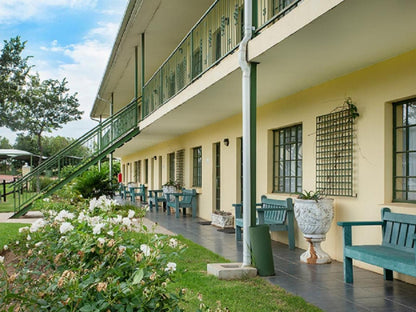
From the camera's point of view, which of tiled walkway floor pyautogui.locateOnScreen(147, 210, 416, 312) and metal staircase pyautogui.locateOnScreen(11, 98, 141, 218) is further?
metal staircase pyautogui.locateOnScreen(11, 98, 141, 218)

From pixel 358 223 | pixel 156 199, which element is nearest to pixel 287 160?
pixel 358 223

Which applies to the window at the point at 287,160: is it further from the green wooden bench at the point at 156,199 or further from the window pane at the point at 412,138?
the green wooden bench at the point at 156,199

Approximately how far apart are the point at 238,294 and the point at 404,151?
3023 mm

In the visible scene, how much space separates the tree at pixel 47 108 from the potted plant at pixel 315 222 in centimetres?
3708

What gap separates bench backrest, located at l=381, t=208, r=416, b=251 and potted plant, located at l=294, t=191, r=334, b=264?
40.8 inches

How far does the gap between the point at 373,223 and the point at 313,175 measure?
7.51ft

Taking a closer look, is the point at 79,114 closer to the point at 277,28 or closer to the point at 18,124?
the point at 18,124

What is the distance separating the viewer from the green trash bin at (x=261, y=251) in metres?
5.96

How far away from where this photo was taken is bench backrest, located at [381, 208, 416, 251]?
5.26m

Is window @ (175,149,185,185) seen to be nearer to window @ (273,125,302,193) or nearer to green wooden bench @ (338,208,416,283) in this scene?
window @ (273,125,302,193)

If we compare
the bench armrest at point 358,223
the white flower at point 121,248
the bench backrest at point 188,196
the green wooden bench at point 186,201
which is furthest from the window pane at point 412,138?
the bench backrest at point 188,196

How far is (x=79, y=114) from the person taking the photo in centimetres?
4522

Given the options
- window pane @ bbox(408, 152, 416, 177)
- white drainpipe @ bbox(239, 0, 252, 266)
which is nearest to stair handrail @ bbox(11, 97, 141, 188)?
white drainpipe @ bbox(239, 0, 252, 266)

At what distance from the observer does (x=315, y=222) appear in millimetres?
6754
